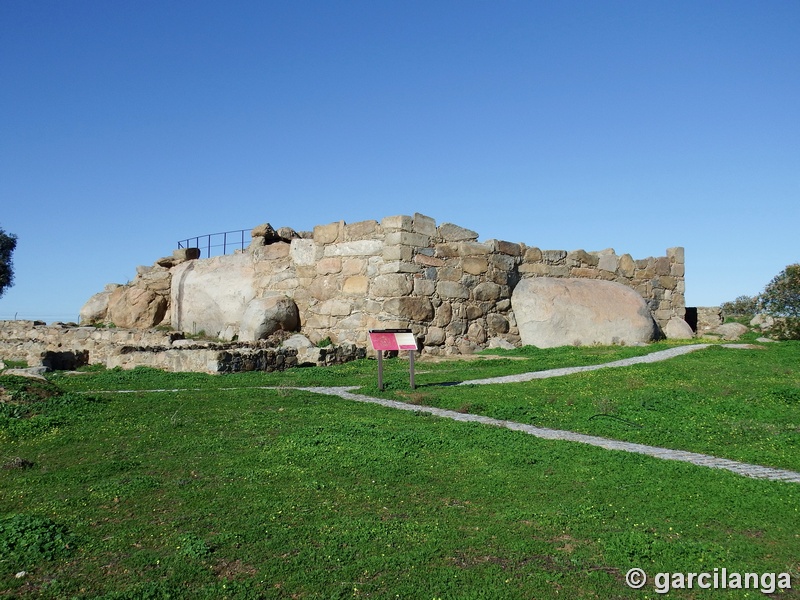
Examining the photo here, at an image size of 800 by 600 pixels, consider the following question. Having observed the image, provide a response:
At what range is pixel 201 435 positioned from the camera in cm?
898

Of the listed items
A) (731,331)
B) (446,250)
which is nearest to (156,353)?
(446,250)

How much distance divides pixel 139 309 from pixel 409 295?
1323cm

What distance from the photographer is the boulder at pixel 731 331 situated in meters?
26.7

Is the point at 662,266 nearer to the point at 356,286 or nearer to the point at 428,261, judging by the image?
the point at 428,261

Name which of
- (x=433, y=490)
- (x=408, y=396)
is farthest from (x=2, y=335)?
(x=433, y=490)

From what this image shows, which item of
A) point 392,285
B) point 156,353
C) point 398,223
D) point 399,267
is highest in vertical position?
point 398,223

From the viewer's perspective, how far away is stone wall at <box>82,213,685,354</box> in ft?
68.5

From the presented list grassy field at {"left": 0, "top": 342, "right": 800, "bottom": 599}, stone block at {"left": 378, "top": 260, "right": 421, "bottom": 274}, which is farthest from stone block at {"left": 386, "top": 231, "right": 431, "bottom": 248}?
grassy field at {"left": 0, "top": 342, "right": 800, "bottom": 599}

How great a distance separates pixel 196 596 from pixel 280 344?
16696 millimetres

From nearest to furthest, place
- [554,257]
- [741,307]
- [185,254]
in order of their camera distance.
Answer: [554,257]
[185,254]
[741,307]

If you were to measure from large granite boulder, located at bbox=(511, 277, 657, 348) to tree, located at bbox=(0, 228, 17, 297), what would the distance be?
38400 mm

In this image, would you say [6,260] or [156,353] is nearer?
[156,353]

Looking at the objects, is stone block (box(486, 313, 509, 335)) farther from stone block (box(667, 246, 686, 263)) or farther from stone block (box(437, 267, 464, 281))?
stone block (box(667, 246, 686, 263))

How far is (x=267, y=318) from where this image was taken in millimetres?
22047
